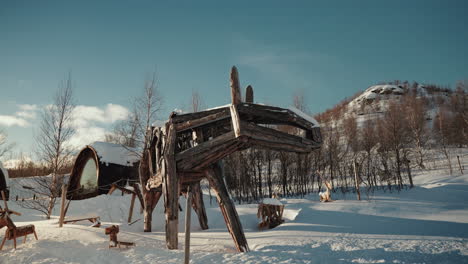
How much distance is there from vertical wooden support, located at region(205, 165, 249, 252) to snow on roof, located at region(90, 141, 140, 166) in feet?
33.3

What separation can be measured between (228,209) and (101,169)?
37.1 ft

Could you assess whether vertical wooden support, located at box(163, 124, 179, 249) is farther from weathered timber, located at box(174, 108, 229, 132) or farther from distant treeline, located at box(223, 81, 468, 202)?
distant treeline, located at box(223, 81, 468, 202)

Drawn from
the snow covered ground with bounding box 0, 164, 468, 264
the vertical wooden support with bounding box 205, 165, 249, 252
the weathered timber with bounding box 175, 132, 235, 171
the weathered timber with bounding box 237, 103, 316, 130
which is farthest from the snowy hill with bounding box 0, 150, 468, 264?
the weathered timber with bounding box 237, 103, 316, 130

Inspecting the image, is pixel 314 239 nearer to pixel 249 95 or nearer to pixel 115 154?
pixel 249 95

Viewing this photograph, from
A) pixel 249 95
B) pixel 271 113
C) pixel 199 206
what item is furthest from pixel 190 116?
pixel 199 206

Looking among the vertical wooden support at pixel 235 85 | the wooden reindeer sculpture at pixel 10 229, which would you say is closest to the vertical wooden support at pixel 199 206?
the vertical wooden support at pixel 235 85

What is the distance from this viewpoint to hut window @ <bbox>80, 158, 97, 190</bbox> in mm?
15078

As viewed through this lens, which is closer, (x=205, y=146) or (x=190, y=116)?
(x=205, y=146)

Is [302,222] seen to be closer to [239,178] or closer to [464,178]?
[239,178]

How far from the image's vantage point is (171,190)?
20.2ft

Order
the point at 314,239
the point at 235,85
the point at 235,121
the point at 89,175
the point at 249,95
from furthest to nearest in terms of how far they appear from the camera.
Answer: the point at 89,175 < the point at 314,239 < the point at 249,95 < the point at 235,85 < the point at 235,121

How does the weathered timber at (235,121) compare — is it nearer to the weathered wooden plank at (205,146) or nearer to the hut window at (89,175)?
the weathered wooden plank at (205,146)

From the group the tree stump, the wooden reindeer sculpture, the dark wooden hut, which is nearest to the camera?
the wooden reindeer sculpture

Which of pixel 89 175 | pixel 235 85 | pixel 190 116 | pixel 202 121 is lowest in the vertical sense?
pixel 89 175
